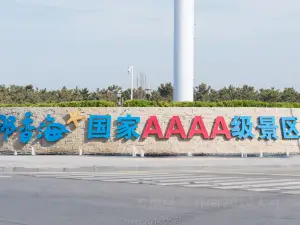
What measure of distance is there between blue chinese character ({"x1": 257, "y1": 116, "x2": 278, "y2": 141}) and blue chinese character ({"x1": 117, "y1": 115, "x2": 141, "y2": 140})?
5.57 metres

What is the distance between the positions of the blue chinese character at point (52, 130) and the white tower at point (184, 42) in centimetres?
633

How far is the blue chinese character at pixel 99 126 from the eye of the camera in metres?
28.9

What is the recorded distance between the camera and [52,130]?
2920cm

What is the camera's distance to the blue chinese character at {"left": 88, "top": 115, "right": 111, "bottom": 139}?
28891 mm

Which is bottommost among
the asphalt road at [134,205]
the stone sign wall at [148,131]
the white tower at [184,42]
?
the asphalt road at [134,205]

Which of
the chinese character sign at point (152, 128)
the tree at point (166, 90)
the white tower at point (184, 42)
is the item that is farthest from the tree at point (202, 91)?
the chinese character sign at point (152, 128)

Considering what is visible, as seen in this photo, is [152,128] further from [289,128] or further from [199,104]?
[289,128]

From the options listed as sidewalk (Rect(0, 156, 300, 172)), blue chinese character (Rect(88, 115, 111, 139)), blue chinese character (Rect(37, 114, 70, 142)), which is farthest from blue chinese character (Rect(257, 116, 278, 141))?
blue chinese character (Rect(37, 114, 70, 142))

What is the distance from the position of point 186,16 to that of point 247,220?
21.8 metres

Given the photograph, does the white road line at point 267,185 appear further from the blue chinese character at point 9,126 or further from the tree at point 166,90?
the tree at point 166,90

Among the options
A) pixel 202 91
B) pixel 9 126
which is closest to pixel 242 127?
pixel 9 126

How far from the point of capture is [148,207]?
12.0 meters

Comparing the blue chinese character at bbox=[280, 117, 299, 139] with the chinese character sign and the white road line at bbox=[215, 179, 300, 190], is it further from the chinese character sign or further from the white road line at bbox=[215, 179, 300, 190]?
the white road line at bbox=[215, 179, 300, 190]

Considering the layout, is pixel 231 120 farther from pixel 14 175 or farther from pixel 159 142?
pixel 14 175
